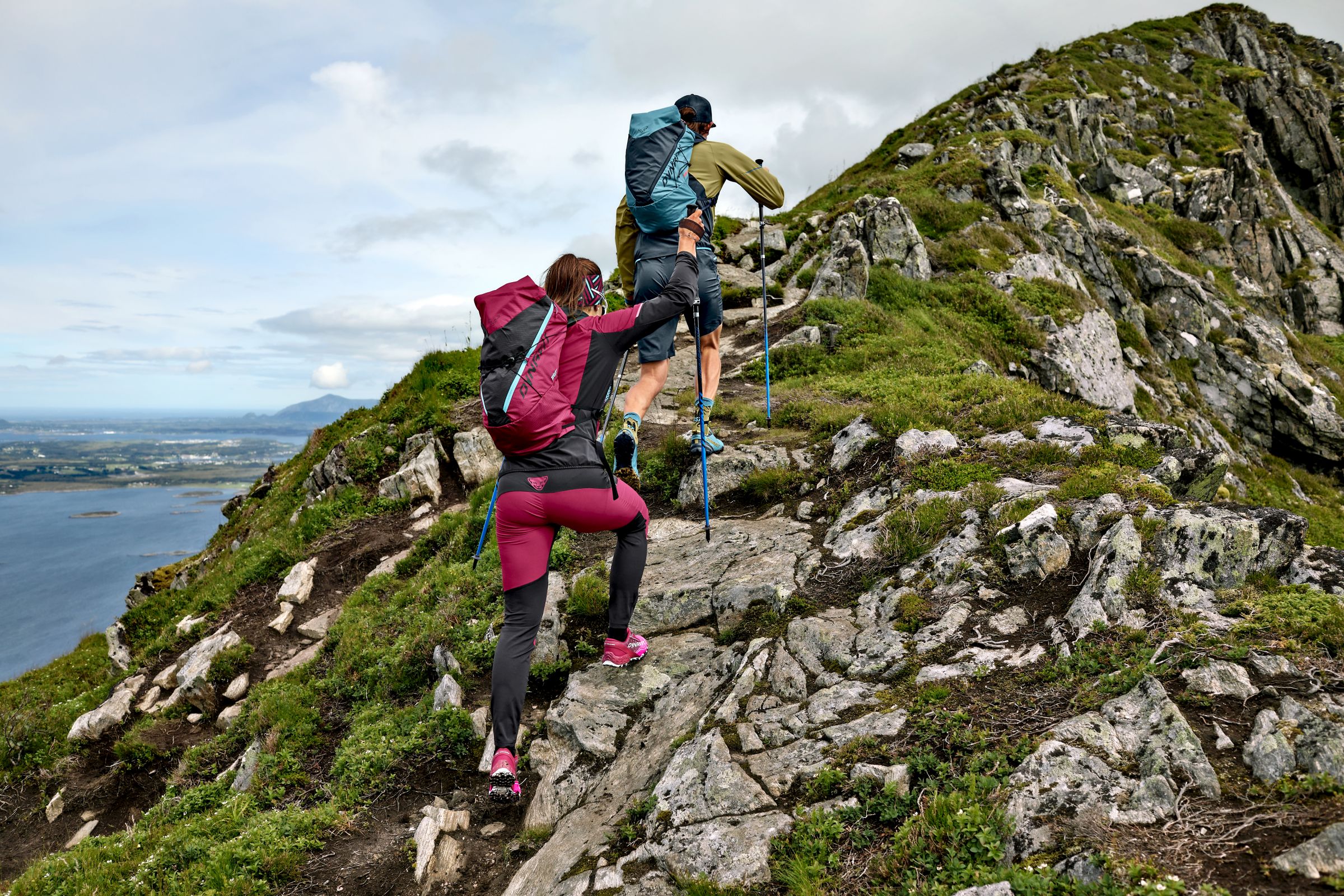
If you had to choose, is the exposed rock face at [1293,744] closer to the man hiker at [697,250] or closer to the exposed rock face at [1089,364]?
the man hiker at [697,250]

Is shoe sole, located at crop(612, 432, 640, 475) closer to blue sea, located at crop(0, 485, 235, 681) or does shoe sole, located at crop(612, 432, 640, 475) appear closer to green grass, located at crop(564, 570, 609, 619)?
green grass, located at crop(564, 570, 609, 619)

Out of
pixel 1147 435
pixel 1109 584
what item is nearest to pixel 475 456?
pixel 1147 435

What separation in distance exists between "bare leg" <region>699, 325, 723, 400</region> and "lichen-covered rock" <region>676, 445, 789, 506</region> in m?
0.94

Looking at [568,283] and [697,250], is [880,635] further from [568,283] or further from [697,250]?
[697,250]

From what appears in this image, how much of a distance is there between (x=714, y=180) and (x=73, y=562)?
17708cm

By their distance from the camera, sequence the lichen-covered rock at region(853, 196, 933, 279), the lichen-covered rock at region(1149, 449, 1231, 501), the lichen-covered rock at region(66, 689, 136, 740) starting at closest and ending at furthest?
the lichen-covered rock at region(1149, 449, 1231, 501) → the lichen-covered rock at region(66, 689, 136, 740) → the lichen-covered rock at region(853, 196, 933, 279)

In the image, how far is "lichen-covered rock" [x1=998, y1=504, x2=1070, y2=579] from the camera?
5.72 metres

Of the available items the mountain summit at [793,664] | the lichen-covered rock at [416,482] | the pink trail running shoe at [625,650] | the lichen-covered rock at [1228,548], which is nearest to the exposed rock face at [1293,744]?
the mountain summit at [793,664]

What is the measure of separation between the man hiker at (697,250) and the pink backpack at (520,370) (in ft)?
6.84

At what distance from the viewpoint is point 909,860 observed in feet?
11.9

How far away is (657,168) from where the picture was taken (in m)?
7.51

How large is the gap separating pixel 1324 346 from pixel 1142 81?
3129 cm

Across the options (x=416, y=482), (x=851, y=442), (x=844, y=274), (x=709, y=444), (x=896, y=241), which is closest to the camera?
(x=851, y=442)

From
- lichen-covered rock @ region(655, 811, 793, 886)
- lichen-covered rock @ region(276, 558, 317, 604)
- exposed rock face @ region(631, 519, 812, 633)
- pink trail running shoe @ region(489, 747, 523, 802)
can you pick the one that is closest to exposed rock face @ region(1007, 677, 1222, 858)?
lichen-covered rock @ region(655, 811, 793, 886)
